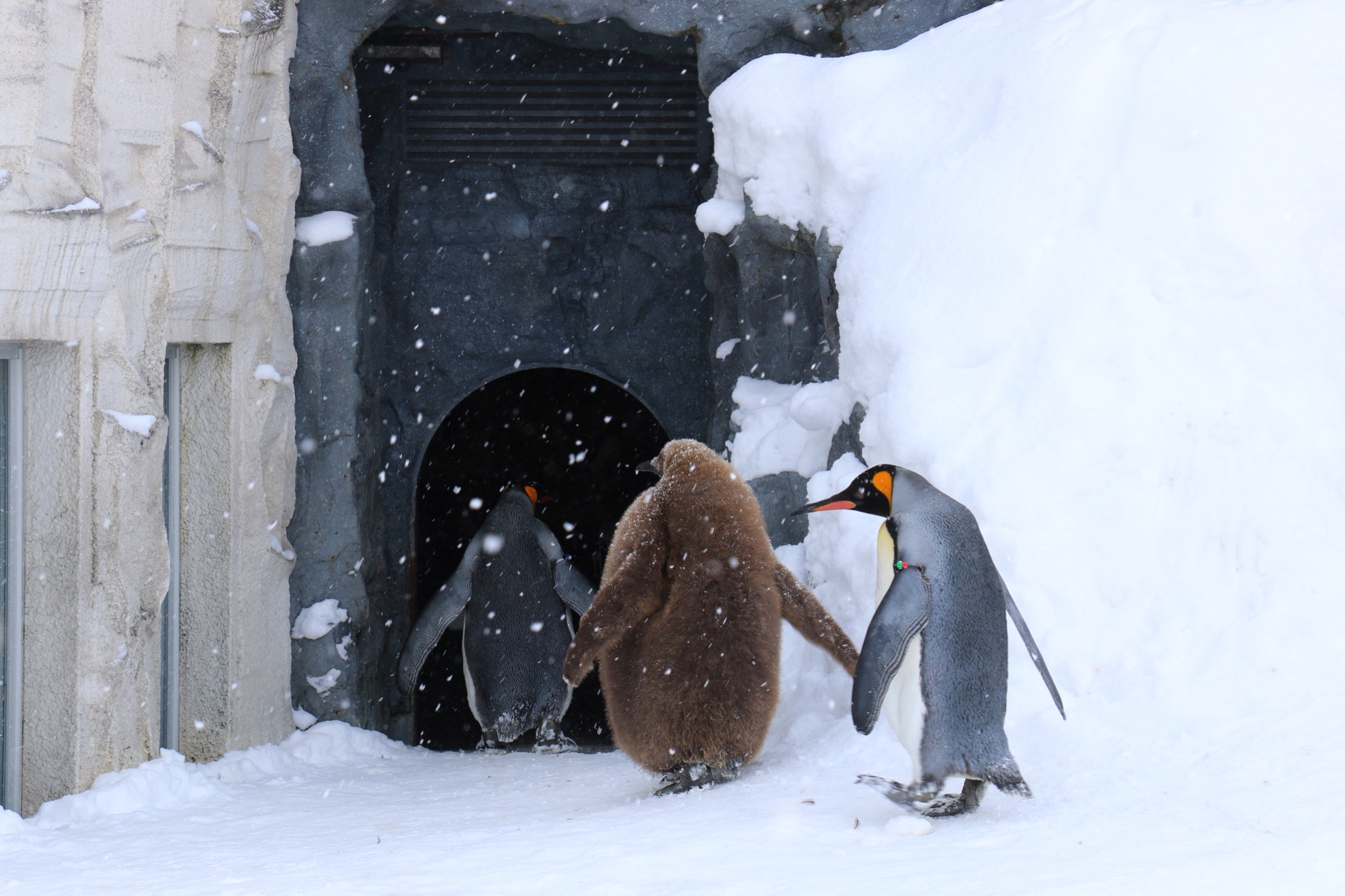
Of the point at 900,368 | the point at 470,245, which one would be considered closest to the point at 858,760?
the point at 900,368

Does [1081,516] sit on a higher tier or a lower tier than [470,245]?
lower

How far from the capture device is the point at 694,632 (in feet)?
9.31

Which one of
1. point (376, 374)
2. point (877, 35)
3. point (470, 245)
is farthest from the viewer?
point (470, 245)

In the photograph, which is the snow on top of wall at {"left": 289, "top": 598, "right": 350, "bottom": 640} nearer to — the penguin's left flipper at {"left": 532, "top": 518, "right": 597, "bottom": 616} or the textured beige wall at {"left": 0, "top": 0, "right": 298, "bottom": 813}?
the textured beige wall at {"left": 0, "top": 0, "right": 298, "bottom": 813}

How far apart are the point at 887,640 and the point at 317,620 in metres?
2.80

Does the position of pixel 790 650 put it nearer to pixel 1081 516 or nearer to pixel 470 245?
pixel 1081 516

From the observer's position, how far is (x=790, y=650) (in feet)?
11.6

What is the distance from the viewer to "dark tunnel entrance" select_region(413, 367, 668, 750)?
6.35m

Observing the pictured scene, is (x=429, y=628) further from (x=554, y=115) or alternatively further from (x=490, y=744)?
(x=554, y=115)

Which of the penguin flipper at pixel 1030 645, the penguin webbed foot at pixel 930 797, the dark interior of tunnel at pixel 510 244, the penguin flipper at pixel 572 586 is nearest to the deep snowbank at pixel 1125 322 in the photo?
the penguin flipper at pixel 1030 645

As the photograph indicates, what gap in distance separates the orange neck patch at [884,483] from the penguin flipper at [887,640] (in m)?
0.21

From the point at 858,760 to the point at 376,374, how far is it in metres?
3.24

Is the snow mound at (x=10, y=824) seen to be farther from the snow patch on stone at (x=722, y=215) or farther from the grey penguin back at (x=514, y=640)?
the snow patch on stone at (x=722, y=215)

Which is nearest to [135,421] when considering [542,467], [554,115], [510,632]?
[510,632]
